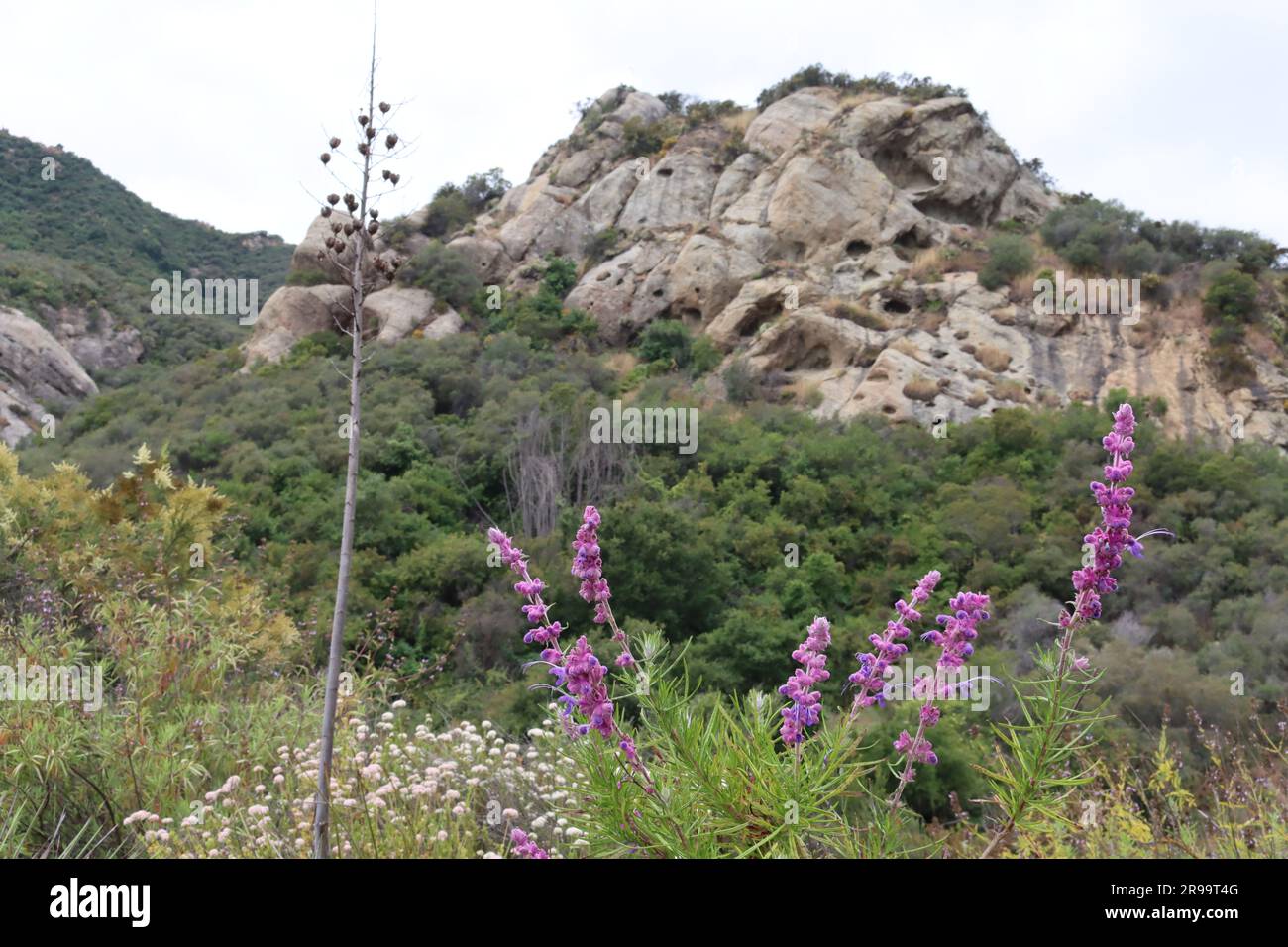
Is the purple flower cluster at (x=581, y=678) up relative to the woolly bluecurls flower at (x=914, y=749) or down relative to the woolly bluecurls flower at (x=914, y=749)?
up

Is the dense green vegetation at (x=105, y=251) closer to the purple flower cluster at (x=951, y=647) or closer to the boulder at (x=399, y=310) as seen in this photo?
the boulder at (x=399, y=310)

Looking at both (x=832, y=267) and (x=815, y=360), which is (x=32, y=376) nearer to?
(x=815, y=360)

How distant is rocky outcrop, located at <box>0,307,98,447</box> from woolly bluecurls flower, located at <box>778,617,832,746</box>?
2455 centimetres

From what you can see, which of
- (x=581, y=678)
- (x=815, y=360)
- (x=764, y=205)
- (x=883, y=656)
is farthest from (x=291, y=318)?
(x=883, y=656)

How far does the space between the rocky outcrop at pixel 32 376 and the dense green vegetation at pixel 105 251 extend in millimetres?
4368

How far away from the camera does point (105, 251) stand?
121 feet

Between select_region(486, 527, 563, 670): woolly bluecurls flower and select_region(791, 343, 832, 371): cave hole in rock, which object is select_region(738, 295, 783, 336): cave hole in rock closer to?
select_region(791, 343, 832, 371): cave hole in rock

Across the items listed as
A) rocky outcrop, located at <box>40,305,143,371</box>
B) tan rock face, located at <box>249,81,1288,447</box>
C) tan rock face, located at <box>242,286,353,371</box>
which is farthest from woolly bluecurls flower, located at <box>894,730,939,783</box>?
rocky outcrop, located at <box>40,305,143,371</box>

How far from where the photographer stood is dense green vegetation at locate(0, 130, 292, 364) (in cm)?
3012

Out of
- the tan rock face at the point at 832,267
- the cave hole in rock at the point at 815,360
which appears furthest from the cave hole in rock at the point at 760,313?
the cave hole in rock at the point at 815,360

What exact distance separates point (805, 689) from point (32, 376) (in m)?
27.5

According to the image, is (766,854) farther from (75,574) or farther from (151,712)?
(75,574)

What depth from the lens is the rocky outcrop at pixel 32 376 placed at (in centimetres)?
2188

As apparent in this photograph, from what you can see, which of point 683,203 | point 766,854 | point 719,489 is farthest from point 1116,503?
point 683,203
